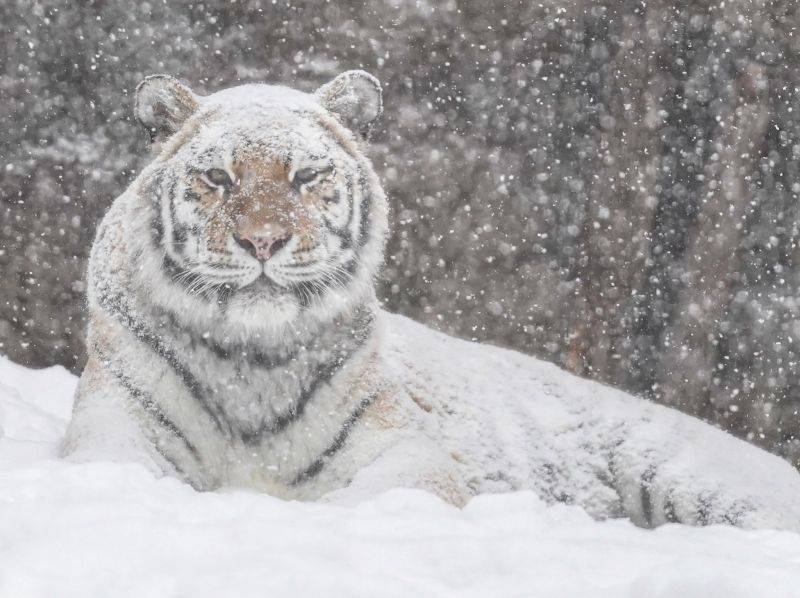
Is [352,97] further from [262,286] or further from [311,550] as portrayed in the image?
[311,550]

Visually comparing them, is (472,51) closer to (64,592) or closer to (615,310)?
(615,310)

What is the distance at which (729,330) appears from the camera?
17.6 ft

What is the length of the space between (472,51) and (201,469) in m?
2.79

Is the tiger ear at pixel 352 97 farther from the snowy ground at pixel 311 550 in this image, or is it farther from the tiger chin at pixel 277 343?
the snowy ground at pixel 311 550

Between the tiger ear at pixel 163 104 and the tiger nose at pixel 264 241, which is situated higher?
the tiger ear at pixel 163 104

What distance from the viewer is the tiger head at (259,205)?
3.34 meters

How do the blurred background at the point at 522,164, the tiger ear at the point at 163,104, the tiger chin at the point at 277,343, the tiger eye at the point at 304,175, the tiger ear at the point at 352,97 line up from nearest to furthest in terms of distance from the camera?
1. the tiger chin at the point at 277,343
2. the tiger eye at the point at 304,175
3. the tiger ear at the point at 163,104
4. the tiger ear at the point at 352,97
5. the blurred background at the point at 522,164

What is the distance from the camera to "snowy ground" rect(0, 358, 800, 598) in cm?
199

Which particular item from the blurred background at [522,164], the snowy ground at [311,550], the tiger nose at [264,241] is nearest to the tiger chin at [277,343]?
the tiger nose at [264,241]

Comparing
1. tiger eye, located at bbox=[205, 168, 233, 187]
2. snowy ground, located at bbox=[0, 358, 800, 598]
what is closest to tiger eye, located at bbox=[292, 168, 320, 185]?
tiger eye, located at bbox=[205, 168, 233, 187]

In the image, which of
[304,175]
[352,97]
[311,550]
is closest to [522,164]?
[352,97]

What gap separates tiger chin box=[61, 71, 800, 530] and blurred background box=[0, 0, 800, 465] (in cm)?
155

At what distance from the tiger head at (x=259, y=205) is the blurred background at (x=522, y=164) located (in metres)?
1.63

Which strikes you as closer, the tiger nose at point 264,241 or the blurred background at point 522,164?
the tiger nose at point 264,241
